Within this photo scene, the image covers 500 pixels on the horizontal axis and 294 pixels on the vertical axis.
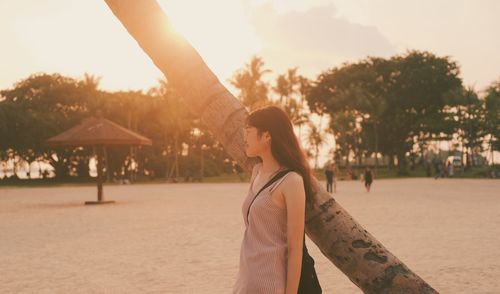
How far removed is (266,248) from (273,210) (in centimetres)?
16

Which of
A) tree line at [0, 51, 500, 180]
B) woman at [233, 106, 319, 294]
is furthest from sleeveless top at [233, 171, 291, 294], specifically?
tree line at [0, 51, 500, 180]

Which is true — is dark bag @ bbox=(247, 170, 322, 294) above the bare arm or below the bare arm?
below

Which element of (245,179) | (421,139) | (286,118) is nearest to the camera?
(286,118)

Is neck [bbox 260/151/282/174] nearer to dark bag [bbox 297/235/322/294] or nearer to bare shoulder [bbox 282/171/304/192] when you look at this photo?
bare shoulder [bbox 282/171/304/192]

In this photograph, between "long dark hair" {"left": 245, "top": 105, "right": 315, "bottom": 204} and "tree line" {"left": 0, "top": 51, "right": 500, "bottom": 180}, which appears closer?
"long dark hair" {"left": 245, "top": 105, "right": 315, "bottom": 204}

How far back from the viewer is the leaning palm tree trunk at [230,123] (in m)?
2.31

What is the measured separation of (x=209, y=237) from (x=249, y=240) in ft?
27.9

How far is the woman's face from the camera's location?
96.2 inches

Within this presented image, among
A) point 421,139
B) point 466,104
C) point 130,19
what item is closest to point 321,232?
point 130,19

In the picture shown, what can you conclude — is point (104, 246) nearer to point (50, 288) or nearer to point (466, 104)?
point (50, 288)

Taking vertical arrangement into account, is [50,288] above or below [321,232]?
below

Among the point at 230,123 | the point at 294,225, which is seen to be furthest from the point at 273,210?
the point at 230,123

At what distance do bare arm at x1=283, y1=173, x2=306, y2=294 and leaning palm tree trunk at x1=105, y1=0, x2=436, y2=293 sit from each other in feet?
0.23

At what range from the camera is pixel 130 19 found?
8.26 ft
